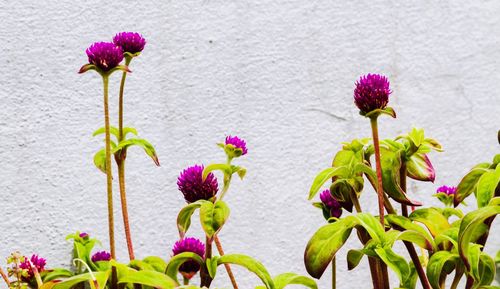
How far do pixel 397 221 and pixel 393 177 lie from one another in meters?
0.07

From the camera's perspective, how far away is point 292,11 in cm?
183

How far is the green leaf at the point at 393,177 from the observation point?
3.72 ft

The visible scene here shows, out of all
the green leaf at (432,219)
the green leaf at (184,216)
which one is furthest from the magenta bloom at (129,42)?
the green leaf at (432,219)

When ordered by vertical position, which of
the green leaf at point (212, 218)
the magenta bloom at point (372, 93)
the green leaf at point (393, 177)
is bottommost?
the green leaf at point (212, 218)

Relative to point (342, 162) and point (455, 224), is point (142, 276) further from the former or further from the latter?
point (455, 224)

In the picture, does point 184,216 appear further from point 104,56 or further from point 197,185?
point 104,56

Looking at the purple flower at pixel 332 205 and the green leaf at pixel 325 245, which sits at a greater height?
the purple flower at pixel 332 205

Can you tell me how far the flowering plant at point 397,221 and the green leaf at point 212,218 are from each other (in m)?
0.12

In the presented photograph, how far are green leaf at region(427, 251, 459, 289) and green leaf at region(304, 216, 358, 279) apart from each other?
0.41ft

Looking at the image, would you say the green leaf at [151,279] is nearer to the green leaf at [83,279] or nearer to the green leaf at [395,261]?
the green leaf at [83,279]

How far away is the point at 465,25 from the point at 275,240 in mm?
785

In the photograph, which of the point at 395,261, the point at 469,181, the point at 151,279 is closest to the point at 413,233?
the point at 395,261

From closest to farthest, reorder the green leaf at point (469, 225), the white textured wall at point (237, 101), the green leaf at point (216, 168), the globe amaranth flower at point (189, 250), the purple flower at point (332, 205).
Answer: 1. the green leaf at point (469, 225)
2. the green leaf at point (216, 168)
3. the globe amaranth flower at point (189, 250)
4. the purple flower at point (332, 205)
5. the white textured wall at point (237, 101)

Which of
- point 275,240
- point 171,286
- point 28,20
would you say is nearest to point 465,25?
point 275,240
